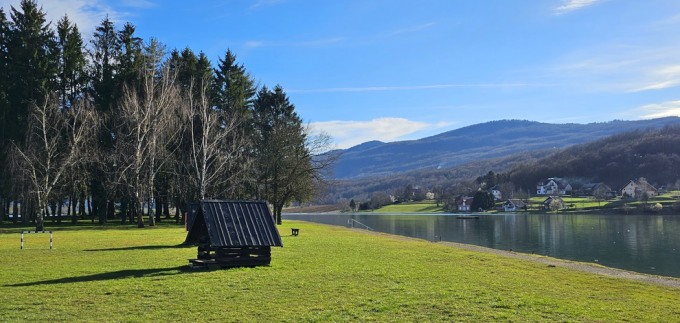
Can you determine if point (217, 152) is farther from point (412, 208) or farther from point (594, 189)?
point (594, 189)

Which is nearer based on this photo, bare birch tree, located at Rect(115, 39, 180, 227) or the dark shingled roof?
the dark shingled roof

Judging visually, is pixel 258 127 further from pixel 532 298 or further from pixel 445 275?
pixel 532 298

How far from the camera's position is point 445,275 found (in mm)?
17375

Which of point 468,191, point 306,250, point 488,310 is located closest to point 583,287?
point 488,310

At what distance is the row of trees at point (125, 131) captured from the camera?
45.3 metres

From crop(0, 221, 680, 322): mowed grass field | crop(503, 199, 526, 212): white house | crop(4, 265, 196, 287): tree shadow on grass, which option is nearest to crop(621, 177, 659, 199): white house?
crop(503, 199, 526, 212): white house

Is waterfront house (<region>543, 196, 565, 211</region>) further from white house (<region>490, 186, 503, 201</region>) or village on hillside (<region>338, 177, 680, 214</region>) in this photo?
white house (<region>490, 186, 503, 201</region>)

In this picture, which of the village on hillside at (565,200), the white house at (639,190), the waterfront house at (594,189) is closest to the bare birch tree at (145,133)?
the village on hillside at (565,200)

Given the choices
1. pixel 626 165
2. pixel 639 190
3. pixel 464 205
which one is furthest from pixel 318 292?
pixel 626 165

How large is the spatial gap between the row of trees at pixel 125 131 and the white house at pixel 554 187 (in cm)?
13257

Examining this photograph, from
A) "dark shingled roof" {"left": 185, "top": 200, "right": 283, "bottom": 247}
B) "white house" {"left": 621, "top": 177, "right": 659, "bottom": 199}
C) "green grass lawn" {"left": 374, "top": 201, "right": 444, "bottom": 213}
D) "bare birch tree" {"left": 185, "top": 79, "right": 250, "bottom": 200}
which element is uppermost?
"bare birch tree" {"left": 185, "top": 79, "right": 250, "bottom": 200}

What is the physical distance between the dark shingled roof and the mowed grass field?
108cm

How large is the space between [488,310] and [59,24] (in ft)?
178

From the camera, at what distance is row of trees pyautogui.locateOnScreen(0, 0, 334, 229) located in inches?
1782
